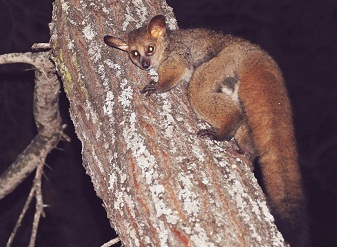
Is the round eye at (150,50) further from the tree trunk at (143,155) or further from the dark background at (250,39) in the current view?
the dark background at (250,39)

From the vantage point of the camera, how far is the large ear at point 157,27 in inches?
154

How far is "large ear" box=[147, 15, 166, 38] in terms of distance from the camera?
12.8ft

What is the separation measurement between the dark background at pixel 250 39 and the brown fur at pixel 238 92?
115 inches

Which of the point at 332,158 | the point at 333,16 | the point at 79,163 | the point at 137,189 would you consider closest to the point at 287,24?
the point at 333,16

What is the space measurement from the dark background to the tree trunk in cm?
316

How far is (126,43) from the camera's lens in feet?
12.5

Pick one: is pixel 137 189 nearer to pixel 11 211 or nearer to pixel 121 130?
pixel 121 130

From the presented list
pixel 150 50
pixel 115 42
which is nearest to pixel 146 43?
pixel 150 50

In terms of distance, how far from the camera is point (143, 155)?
10.2 ft

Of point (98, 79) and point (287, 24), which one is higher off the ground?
point (287, 24)

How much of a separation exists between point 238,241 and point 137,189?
0.61 metres

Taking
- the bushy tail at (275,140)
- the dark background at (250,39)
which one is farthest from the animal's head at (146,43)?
the dark background at (250,39)

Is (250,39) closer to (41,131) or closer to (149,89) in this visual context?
(41,131)

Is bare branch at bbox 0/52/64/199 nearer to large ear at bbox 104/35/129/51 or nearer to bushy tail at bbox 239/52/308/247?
large ear at bbox 104/35/129/51
